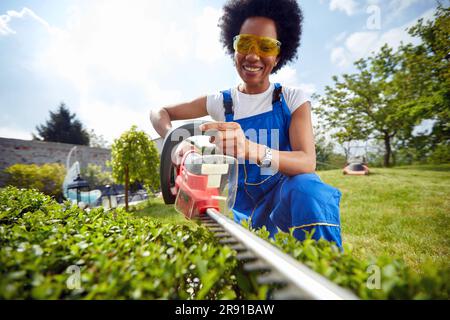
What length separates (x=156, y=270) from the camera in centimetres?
73

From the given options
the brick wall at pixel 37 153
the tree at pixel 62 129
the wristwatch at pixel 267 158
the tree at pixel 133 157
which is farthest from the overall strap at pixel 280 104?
the tree at pixel 62 129

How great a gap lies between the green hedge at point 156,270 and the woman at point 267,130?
602 millimetres

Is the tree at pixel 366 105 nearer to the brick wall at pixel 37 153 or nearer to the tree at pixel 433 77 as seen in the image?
the tree at pixel 433 77

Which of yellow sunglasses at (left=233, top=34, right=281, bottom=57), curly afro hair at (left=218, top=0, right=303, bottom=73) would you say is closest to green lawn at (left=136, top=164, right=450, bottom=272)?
yellow sunglasses at (left=233, top=34, right=281, bottom=57)

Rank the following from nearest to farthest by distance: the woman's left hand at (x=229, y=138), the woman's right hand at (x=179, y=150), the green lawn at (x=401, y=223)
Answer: the woman's left hand at (x=229, y=138)
the woman's right hand at (x=179, y=150)
the green lawn at (x=401, y=223)

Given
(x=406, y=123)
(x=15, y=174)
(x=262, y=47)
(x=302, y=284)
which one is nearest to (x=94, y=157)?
(x=15, y=174)

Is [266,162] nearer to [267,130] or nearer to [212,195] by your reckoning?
[212,195]

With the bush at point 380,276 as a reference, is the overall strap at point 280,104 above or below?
above

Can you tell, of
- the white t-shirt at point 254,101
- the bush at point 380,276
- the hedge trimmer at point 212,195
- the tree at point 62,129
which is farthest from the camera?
the tree at point 62,129

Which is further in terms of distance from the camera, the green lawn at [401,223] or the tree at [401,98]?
the tree at [401,98]

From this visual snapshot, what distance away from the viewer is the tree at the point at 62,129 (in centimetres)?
3114

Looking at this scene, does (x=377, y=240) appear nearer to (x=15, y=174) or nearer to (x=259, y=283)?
(x=259, y=283)

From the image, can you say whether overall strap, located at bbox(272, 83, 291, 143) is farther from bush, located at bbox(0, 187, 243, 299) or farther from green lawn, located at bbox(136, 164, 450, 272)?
bush, located at bbox(0, 187, 243, 299)
